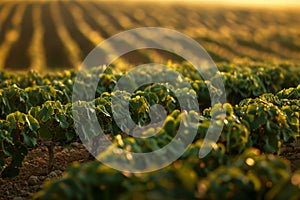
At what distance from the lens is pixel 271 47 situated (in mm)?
26547

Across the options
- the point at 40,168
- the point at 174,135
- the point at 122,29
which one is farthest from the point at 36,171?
the point at 122,29

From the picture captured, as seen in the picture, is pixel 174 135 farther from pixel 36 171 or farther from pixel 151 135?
pixel 36 171

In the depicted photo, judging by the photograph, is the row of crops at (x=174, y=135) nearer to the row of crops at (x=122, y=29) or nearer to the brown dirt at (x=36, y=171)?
the brown dirt at (x=36, y=171)

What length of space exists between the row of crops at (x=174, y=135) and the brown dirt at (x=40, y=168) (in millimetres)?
232

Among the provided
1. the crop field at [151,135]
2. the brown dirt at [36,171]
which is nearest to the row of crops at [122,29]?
the crop field at [151,135]

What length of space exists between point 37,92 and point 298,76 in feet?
21.0

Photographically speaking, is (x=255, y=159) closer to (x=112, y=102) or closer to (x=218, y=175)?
(x=218, y=175)

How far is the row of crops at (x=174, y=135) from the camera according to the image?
3736 mm

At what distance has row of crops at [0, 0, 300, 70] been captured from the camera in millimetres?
23578

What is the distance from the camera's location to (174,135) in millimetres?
4992

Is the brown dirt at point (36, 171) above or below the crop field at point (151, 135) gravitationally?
below

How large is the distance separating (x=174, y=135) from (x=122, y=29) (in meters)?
27.6

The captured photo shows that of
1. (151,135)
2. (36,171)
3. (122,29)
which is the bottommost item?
(36,171)

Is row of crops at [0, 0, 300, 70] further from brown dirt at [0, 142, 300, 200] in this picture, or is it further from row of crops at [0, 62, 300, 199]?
brown dirt at [0, 142, 300, 200]
